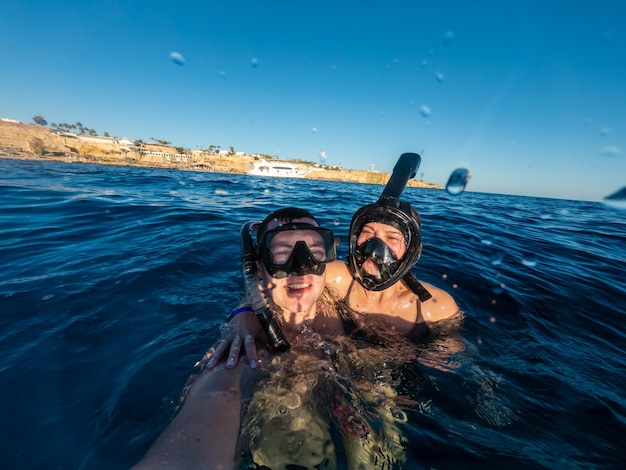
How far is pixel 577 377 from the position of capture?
2.32 m

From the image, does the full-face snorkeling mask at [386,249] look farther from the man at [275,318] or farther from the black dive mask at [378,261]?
the man at [275,318]

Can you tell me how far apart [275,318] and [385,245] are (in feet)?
5.23

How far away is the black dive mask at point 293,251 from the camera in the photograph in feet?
7.54

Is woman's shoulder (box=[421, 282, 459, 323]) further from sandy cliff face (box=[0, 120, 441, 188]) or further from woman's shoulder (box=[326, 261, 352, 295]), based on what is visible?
sandy cliff face (box=[0, 120, 441, 188])

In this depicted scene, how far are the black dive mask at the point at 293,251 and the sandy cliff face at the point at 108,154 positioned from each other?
51260 mm

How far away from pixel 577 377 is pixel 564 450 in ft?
3.49

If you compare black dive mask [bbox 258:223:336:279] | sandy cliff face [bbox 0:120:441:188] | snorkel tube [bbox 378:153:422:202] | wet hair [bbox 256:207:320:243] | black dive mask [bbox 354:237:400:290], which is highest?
snorkel tube [bbox 378:153:422:202]

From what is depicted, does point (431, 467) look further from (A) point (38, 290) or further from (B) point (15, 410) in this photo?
(A) point (38, 290)

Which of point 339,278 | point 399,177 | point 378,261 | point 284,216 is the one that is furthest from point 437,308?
point 284,216

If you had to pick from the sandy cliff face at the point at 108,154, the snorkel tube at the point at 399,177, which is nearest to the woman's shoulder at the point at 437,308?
the snorkel tube at the point at 399,177

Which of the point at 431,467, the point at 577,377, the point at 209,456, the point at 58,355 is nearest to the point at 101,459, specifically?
the point at 209,456

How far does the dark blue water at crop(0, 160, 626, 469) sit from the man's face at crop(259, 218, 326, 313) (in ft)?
3.61

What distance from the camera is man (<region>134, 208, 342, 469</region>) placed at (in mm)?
1321

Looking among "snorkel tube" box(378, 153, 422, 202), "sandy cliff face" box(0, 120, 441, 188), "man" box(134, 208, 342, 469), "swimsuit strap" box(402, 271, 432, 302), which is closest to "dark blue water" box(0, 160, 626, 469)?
"swimsuit strap" box(402, 271, 432, 302)
